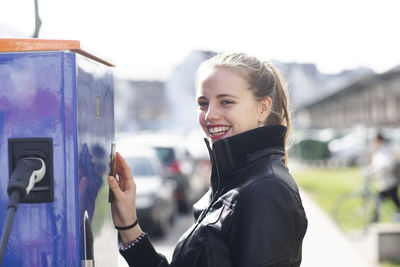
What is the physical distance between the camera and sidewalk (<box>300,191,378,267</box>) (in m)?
7.18

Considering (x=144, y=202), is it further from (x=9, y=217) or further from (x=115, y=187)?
(x=9, y=217)

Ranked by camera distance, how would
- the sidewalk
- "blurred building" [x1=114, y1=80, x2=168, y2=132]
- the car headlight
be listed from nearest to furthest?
1. the sidewalk
2. the car headlight
3. "blurred building" [x1=114, y1=80, x2=168, y2=132]

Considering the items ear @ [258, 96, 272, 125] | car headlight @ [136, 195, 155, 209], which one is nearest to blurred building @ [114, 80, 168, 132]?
car headlight @ [136, 195, 155, 209]

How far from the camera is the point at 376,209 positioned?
354 inches

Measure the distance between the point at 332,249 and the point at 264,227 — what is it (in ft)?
21.5

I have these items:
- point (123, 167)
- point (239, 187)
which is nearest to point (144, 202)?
point (123, 167)

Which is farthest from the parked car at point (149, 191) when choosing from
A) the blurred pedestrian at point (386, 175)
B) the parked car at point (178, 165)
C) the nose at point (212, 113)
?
the nose at point (212, 113)

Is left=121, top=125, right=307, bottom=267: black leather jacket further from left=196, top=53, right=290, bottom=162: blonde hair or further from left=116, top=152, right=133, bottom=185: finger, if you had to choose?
left=116, top=152, right=133, bottom=185: finger

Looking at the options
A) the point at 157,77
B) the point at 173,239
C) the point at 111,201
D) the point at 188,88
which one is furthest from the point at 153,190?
the point at 157,77

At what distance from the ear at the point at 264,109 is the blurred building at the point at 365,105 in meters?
15.4

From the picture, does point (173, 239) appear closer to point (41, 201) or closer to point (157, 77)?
point (41, 201)

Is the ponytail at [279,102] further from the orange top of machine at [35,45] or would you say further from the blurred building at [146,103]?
the blurred building at [146,103]

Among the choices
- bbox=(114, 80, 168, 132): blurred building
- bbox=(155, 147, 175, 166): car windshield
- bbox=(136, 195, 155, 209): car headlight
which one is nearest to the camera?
bbox=(136, 195, 155, 209): car headlight

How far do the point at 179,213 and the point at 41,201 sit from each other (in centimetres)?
1035
